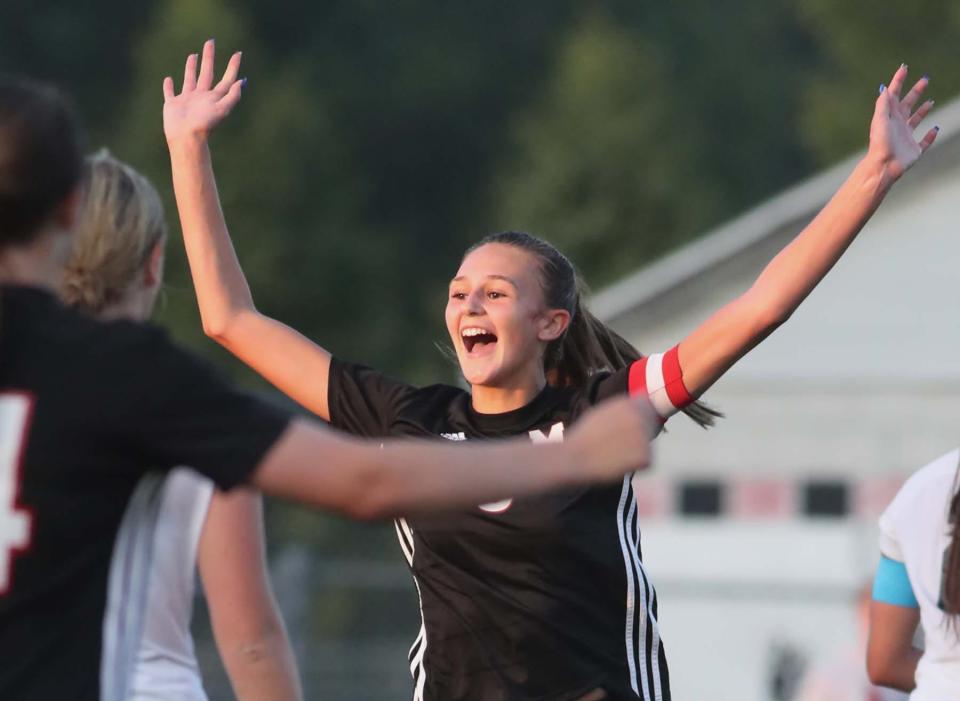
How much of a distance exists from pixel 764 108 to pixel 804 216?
2723 centimetres

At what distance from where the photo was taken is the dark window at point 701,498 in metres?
19.1

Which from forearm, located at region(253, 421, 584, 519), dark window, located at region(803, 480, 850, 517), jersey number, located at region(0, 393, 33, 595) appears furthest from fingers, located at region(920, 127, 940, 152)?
dark window, located at region(803, 480, 850, 517)

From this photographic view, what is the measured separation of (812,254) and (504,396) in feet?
3.27

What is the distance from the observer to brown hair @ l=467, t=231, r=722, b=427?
511 centimetres

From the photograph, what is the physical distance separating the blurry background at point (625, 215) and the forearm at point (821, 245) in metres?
11.4

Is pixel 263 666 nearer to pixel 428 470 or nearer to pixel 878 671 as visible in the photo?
pixel 428 470

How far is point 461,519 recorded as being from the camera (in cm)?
462

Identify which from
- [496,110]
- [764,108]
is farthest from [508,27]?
[764,108]

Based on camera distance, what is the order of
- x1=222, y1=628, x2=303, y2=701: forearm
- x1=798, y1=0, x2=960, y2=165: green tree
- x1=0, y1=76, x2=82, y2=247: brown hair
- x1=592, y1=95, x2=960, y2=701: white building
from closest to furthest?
x1=0, y1=76, x2=82, y2=247: brown hair, x1=222, y1=628, x2=303, y2=701: forearm, x1=592, y1=95, x2=960, y2=701: white building, x1=798, y1=0, x2=960, y2=165: green tree

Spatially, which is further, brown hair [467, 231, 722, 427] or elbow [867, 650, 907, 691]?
brown hair [467, 231, 722, 427]

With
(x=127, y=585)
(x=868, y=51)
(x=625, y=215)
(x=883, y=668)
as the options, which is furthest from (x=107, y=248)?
(x=868, y=51)

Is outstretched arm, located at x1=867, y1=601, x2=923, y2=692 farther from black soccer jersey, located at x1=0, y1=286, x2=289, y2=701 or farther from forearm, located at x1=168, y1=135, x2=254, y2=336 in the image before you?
black soccer jersey, located at x1=0, y1=286, x2=289, y2=701

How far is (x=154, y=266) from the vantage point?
12.0 ft

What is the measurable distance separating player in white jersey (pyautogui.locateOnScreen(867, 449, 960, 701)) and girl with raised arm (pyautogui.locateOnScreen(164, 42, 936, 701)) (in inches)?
20.7
